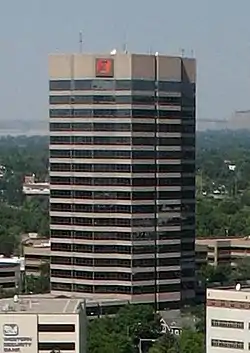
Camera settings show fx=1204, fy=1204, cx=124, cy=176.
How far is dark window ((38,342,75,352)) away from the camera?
2908 cm

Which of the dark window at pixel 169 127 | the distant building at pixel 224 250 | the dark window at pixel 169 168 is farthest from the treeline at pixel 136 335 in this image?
the distant building at pixel 224 250

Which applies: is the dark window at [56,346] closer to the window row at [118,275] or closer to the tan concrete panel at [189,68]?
the window row at [118,275]

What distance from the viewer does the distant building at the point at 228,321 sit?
29.2m

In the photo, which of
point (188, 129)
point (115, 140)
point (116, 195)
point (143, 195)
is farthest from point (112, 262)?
point (188, 129)

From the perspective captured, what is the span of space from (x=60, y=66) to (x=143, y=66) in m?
2.83

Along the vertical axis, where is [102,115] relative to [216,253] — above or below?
above

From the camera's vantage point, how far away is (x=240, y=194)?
89.7 meters

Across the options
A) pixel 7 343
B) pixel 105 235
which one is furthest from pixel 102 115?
pixel 7 343

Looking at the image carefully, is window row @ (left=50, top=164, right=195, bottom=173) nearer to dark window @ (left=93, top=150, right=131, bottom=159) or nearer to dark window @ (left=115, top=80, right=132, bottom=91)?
dark window @ (left=93, top=150, right=131, bottom=159)

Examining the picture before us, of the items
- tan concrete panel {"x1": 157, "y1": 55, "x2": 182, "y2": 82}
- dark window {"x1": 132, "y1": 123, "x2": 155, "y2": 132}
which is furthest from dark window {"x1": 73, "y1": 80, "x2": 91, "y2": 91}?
tan concrete panel {"x1": 157, "y1": 55, "x2": 182, "y2": 82}

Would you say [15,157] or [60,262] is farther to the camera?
[15,157]

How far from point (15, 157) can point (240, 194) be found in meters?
52.4

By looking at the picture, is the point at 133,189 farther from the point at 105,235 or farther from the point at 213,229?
the point at 213,229

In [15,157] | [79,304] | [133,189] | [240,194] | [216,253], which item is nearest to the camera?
[79,304]
